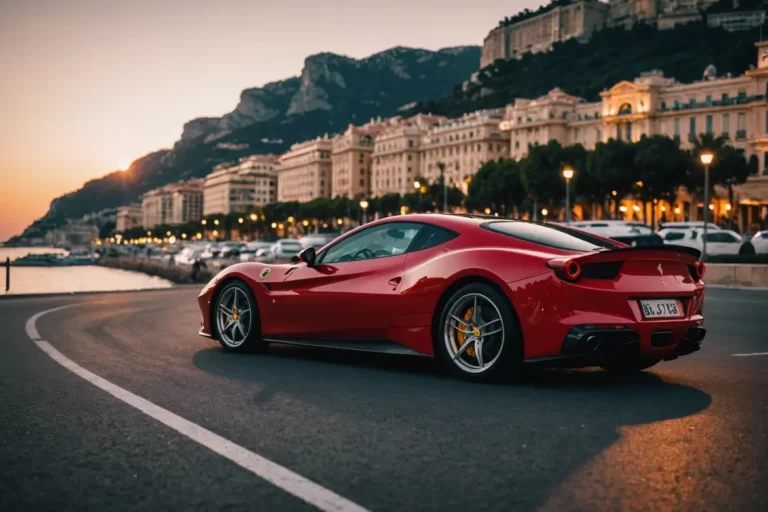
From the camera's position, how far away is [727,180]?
2879 inches

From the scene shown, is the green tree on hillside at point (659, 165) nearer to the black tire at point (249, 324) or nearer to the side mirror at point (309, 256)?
the black tire at point (249, 324)

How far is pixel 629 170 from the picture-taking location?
6856 cm

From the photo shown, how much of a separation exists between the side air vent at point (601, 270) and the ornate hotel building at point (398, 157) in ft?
461

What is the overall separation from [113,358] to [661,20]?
190003 mm

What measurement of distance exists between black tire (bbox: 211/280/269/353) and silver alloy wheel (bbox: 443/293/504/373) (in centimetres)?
230

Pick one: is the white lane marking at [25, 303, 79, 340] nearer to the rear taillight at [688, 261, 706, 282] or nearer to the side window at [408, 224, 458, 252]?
the side window at [408, 224, 458, 252]

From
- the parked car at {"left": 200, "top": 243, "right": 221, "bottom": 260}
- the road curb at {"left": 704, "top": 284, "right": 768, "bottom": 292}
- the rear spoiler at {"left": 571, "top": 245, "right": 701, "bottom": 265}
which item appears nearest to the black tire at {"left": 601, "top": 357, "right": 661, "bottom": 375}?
the rear spoiler at {"left": 571, "top": 245, "right": 701, "bottom": 265}

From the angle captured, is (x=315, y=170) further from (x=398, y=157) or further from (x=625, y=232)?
(x=625, y=232)

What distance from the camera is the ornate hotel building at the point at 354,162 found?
166875mm

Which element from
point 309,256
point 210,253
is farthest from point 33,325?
point 210,253

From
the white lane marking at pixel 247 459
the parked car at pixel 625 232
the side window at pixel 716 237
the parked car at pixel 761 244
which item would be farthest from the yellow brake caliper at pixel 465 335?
the parked car at pixel 761 244

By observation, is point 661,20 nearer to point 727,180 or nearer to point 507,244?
point 727,180

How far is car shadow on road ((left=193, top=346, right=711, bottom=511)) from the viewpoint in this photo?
322 centimetres

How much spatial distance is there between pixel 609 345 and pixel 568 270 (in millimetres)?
561
